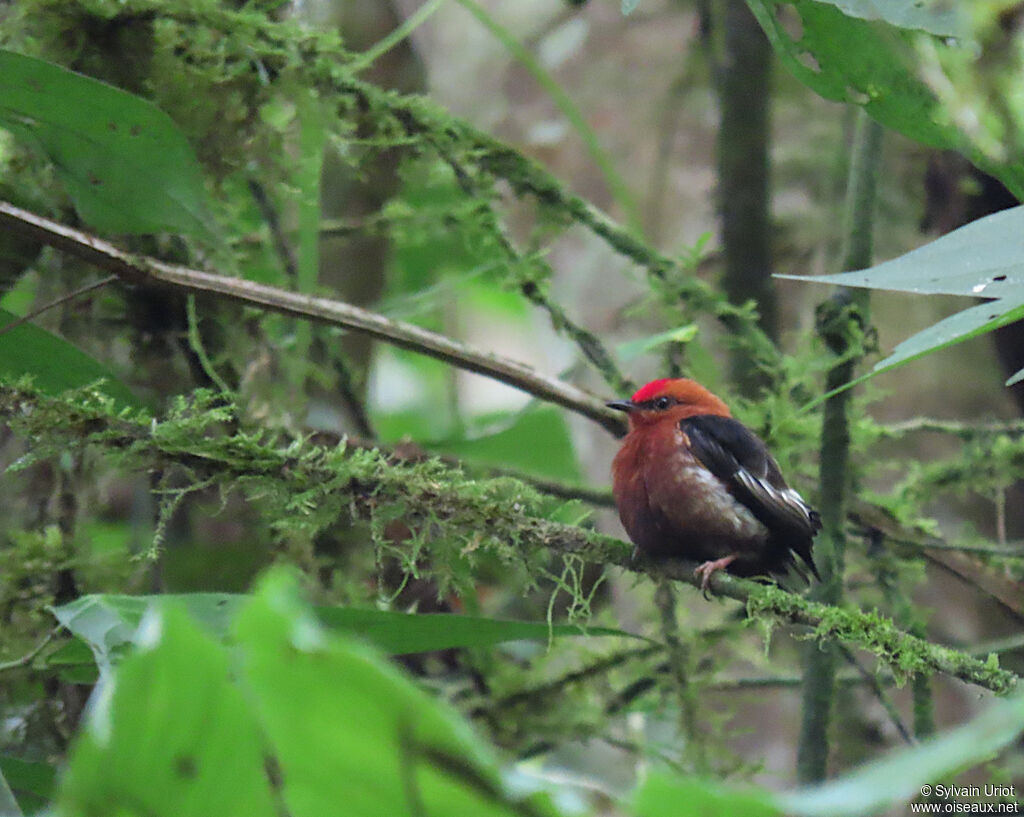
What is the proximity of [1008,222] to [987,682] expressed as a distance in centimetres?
54

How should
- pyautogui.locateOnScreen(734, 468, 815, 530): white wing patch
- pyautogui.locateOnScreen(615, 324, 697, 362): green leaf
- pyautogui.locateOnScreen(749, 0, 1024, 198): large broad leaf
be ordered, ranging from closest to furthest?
pyautogui.locateOnScreen(749, 0, 1024, 198): large broad leaf, pyautogui.locateOnScreen(734, 468, 815, 530): white wing patch, pyautogui.locateOnScreen(615, 324, 697, 362): green leaf

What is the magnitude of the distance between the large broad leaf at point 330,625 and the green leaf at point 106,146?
2.47ft

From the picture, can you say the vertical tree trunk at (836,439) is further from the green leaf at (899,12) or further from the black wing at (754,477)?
the green leaf at (899,12)

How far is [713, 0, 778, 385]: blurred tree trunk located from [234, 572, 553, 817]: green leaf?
7.38ft

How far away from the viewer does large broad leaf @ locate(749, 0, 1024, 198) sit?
1479 mm

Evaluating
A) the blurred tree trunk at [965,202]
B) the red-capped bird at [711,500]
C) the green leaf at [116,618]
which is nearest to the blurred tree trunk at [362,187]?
the red-capped bird at [711,500]

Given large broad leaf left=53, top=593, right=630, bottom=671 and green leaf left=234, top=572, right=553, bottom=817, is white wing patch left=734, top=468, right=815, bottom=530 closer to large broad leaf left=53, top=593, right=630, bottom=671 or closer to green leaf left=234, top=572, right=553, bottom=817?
large broad leaf left=53, top=593, right=630, bottom=671

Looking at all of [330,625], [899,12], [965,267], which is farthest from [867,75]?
[330,625]

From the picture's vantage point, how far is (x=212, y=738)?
2.04 ft

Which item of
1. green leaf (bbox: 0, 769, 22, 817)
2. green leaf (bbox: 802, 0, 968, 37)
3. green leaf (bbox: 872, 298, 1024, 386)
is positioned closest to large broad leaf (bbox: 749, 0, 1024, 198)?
green leaf (bbox: 802, 0, 968, 37)

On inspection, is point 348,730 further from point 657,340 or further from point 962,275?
point 657,340

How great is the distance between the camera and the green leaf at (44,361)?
1.59m

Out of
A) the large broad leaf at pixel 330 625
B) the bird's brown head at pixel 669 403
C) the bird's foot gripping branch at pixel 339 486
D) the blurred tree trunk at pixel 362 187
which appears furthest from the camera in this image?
the blurred tree trunk at pixel 362 187

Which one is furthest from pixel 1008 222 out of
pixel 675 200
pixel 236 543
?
pixel 675 200
